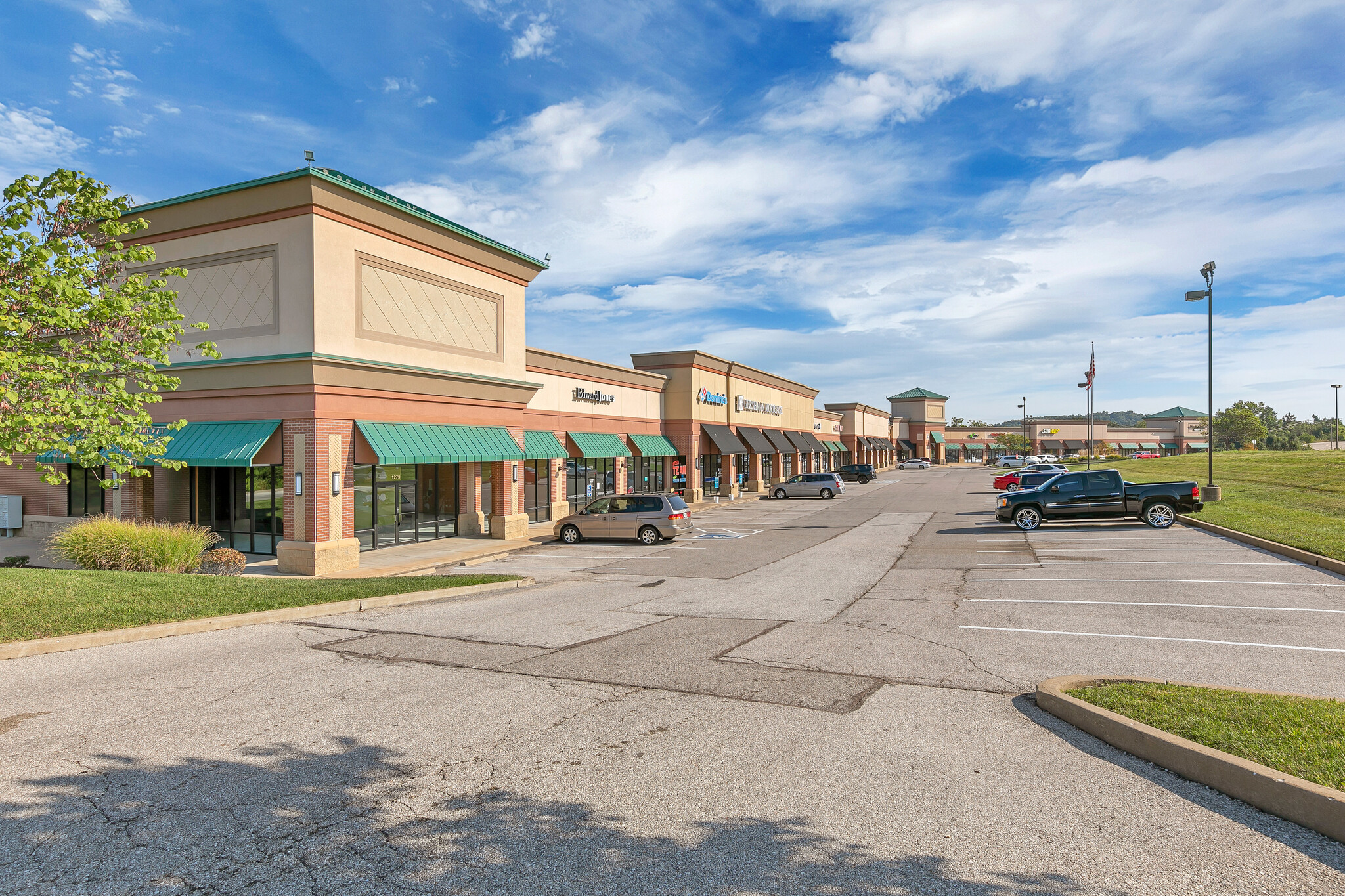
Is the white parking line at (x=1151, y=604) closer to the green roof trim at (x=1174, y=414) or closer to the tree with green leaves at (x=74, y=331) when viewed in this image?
the tree with green leaves at (x=74, y=331)

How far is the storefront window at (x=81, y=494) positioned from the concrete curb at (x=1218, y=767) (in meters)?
27.3

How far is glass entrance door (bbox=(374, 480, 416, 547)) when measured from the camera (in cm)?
2152

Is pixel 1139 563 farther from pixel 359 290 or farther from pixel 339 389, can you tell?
pixel 359 290

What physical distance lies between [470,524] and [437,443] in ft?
16.2

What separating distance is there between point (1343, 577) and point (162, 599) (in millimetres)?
20991

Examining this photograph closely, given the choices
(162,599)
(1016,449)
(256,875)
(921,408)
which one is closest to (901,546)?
(162,599)

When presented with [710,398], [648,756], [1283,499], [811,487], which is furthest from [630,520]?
[1283,499]

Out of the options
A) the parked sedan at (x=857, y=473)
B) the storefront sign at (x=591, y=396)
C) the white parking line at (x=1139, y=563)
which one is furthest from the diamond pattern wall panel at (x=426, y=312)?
the parked sedan at (x=857, y=473)

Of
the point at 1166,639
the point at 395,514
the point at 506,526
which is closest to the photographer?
the point at 1166,639

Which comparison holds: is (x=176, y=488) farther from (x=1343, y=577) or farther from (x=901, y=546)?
(x=1343, y=577)

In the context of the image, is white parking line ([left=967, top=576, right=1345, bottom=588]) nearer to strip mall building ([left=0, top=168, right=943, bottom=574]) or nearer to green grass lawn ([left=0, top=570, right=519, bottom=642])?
green grass lawn ([left=0, top=570, right=519, bottom=642])

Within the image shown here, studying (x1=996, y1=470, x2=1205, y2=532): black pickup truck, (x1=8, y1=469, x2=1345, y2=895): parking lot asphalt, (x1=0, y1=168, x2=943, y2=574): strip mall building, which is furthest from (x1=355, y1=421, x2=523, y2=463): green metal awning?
(x1=996, y1=470, x2=1205, y2=532): black pickup truck

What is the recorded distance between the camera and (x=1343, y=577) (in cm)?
1378

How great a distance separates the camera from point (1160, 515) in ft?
75.9
